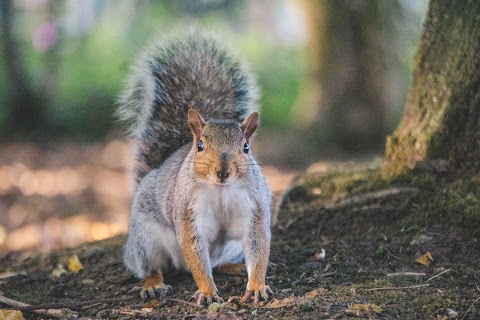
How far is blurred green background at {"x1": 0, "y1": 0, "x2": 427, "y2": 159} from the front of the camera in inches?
308

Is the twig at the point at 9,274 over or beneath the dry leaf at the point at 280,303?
beneath

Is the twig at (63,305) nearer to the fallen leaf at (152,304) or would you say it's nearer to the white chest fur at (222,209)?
the fallen leaf at (152,304)

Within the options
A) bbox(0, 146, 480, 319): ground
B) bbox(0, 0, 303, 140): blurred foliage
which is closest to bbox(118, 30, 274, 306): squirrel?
bbox(0, 146, 480, 319): ground

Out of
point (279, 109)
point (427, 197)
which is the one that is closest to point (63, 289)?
point (427, 197)

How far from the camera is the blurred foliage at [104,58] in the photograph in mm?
9581

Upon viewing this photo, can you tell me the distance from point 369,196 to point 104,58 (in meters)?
9.39

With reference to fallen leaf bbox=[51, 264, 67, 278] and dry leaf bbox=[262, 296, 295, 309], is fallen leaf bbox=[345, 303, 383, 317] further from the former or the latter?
fallen leaf bbox=[51, 264, 67, 278]

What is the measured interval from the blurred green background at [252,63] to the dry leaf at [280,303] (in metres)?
1.55

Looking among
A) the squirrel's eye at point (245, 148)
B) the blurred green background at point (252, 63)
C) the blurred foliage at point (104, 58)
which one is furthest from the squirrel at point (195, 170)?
the blurred foliage at point (104, 58)

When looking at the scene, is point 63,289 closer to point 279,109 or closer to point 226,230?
point 226,230

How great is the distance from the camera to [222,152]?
→ 108 inches

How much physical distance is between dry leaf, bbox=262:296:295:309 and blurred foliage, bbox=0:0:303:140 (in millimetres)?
5654

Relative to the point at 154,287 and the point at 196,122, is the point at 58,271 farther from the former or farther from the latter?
the point at 196,122

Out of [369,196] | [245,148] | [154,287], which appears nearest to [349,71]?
[369,196]
